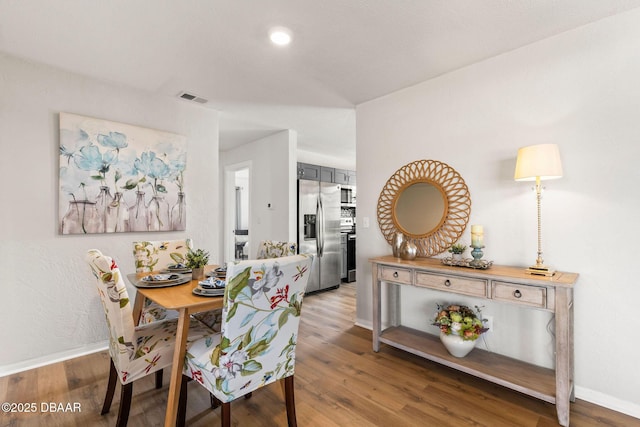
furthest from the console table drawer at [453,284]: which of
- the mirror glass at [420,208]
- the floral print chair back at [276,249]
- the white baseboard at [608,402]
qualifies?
the floral print chair back at [276,249]

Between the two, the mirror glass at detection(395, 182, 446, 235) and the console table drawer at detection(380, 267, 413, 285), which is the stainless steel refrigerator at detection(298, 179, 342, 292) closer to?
the mirror glass at detection(395, 182, 446, 235)

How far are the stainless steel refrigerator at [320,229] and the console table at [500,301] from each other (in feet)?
6.71

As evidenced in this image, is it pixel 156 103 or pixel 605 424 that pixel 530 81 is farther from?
pixel 156 103

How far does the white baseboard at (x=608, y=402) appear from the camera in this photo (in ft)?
5.92

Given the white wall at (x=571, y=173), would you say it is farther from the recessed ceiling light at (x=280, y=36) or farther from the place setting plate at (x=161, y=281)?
the place setting plate at (x=161, y=281)

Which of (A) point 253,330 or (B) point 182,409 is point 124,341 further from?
(A) point 253,330

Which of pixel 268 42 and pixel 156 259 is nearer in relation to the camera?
pixel 268 42

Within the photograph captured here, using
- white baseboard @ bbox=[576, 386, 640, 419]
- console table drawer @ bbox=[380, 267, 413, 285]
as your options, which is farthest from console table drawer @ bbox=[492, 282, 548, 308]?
white baseboard @ bbox=[576, 386, 640, 419]

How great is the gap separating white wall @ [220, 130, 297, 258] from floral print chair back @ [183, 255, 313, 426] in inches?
110

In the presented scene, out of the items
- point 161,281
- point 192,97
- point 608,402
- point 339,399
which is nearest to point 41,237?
point 161,281

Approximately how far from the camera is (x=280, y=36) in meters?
2.07

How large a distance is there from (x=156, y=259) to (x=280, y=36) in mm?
1995

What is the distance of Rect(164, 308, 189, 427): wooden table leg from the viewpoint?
1470 mm

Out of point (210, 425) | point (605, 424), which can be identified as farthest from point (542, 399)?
point (210, 425)
